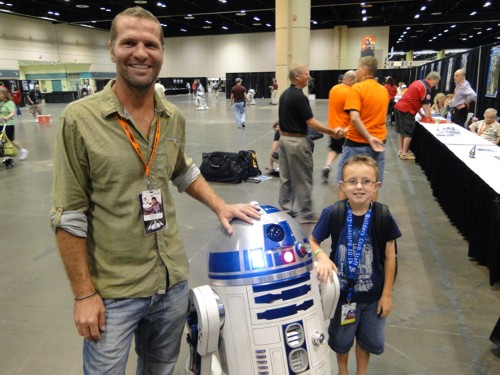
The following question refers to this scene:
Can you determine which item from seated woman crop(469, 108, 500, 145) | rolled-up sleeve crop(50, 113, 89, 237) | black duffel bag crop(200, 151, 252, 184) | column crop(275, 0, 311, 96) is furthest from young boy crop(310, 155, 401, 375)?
column crop(275, 0, 311, 96)

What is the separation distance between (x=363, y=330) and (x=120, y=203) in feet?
4.12

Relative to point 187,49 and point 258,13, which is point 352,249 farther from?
point 187,49

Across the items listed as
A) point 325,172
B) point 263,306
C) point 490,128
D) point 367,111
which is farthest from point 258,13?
point 263,306

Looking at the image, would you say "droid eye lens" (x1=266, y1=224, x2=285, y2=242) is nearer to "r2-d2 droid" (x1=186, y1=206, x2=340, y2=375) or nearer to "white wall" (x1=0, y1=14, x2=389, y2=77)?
"r2-d2 droid" (x1=186, y1=206, x2=340, y2=375)

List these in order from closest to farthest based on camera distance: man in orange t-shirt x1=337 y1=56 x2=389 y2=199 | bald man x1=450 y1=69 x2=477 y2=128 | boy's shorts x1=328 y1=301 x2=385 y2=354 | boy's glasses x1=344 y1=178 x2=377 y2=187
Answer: boy's glasses x1=344 y1=178 x2=377 y2=187
boy's shorts x1=328 y1=301 x2=385 y2=354
man in orange t-shirt x1=337 y1=56 x2=389 y2=199
bald man x1=450 y1=69 x2=477 y2=128

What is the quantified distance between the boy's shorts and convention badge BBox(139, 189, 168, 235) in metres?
0.93

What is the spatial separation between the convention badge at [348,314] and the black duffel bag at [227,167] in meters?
4.49

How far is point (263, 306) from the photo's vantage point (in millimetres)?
1124

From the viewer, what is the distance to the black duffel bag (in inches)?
242

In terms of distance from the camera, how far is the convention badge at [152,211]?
1.20m

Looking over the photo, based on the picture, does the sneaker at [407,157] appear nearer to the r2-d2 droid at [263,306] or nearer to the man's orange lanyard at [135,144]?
the r2-d2 droid at [263,306]

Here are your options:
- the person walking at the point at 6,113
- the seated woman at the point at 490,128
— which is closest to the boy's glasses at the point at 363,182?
the seated woman at the point at 490,128

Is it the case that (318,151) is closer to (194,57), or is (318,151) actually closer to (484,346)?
(484,346)

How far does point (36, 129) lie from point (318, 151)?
33.3 ft
